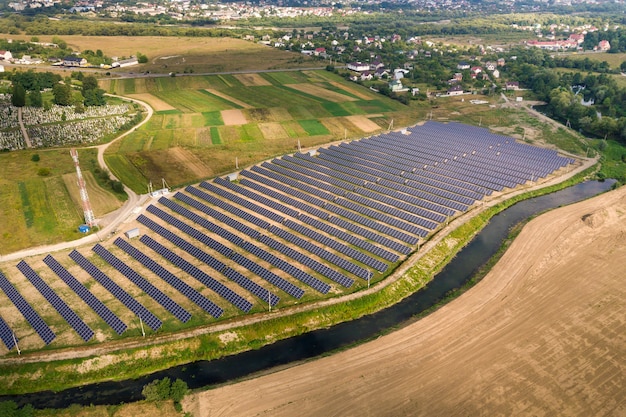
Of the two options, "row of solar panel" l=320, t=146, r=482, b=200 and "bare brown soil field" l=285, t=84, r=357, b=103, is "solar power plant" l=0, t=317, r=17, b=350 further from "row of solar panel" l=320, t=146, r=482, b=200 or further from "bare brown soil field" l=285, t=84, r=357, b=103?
"bare brown soil field" l=285, t=84, r=357, b=103

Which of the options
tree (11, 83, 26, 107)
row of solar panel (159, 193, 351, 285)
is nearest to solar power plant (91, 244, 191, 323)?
row of solar panel (159, 193, 351, 285)

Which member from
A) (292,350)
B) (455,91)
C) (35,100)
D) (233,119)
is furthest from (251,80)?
(292,350)

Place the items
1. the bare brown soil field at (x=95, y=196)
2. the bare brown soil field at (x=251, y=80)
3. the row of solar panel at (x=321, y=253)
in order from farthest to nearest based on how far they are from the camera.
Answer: the bare brown soil field at (x=251, y=80)
the bare brown soil field at (x=95, y=196)
the row of solar panel at (x=321, y=253)

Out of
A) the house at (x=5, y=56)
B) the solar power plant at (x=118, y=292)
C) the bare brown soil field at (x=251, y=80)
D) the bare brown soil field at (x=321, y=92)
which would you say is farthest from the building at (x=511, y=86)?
the house at (x=5, y=56)

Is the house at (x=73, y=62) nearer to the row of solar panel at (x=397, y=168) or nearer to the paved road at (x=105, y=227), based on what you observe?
the paved road at (x=105, y=227)

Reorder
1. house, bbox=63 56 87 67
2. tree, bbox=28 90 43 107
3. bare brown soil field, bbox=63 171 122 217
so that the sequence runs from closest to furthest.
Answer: bare brown soil field, bbox=63 171 122 217 < tree, bbox=28 90 43 107 < house, bbox=63 56 87 67

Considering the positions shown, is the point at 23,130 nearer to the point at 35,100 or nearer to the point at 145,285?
the point at 35,100
